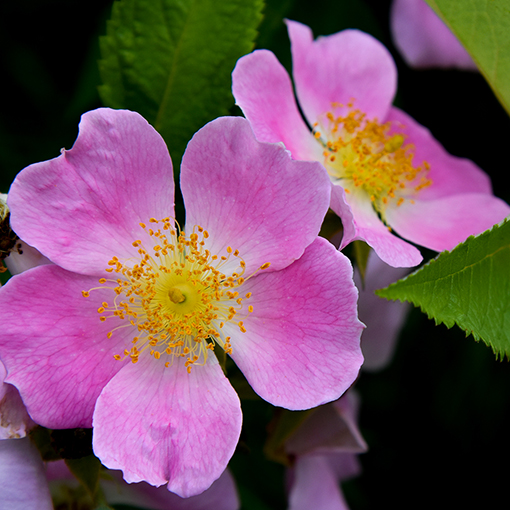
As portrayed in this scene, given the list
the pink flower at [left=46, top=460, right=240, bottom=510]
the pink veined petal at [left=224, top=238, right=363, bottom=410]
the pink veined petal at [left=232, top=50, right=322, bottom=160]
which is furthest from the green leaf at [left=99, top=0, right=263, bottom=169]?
the pink flower at [left=46, top=460, right=240, bottom=510]

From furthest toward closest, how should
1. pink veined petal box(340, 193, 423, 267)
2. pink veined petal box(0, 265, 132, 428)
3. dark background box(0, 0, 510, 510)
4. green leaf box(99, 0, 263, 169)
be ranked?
dark background box(0, 0, 510, 510)
green leaf box(99, 0, 263, 169)
pink veined petal box(340, 193, 423, 267)
pink veined petal box(0, 265, 132, 428)

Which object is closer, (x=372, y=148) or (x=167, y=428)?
(x=167, y=428)

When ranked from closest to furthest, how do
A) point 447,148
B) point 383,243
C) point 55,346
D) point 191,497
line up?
point 55,346 < point 383,243 < point 191,497 < point 447,148

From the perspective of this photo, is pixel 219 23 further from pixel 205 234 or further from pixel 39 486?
pixel 39 486

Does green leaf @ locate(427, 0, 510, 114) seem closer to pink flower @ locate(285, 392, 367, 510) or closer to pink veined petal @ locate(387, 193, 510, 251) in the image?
pink veined petal @ locate(387, 193, 510, 251)

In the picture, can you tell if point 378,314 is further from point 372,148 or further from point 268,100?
point 268,100

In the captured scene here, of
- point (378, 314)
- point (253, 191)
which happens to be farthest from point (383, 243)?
point (378, 314)

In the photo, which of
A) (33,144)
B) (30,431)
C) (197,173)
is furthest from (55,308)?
(33,144)
